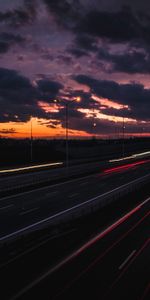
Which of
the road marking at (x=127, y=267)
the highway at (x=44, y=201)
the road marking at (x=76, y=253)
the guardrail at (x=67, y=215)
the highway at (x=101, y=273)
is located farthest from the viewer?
the highway at (x=44, y=201)

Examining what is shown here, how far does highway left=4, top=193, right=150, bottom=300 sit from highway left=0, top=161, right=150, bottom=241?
A: 737 cm

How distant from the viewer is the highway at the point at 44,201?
38.9 metres

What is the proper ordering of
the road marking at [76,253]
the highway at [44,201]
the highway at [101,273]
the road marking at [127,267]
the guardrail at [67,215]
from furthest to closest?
1. the highway at [44,201]
2. the guardrail at [67,215]
3. the road marking at [76,253]
4. the road marking at [127,267]
5. the highway at [101,273]

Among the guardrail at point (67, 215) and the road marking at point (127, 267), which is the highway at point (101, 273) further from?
the guardrail at point (67, 215)

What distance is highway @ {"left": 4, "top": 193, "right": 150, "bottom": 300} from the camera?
20938 mm

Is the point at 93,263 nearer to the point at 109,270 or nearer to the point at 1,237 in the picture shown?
the point at 109,270

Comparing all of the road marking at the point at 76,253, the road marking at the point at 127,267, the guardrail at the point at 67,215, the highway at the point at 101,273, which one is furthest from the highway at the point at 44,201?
the road marking at the point at 127,267

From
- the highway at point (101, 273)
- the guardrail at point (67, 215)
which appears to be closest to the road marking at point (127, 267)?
the highway at point (101, 273)

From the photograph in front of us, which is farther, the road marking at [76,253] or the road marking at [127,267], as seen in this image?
the road marking at [76,253]

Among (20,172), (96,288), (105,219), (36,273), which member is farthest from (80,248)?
(20,172)

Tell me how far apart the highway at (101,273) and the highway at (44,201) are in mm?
7371

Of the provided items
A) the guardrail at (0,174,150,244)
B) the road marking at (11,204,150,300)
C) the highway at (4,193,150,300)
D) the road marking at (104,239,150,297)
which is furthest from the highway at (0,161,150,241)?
the road marking at (104,239,150,297)

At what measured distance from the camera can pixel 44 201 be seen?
50.6 meters

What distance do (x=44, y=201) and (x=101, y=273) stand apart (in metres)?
26.7
